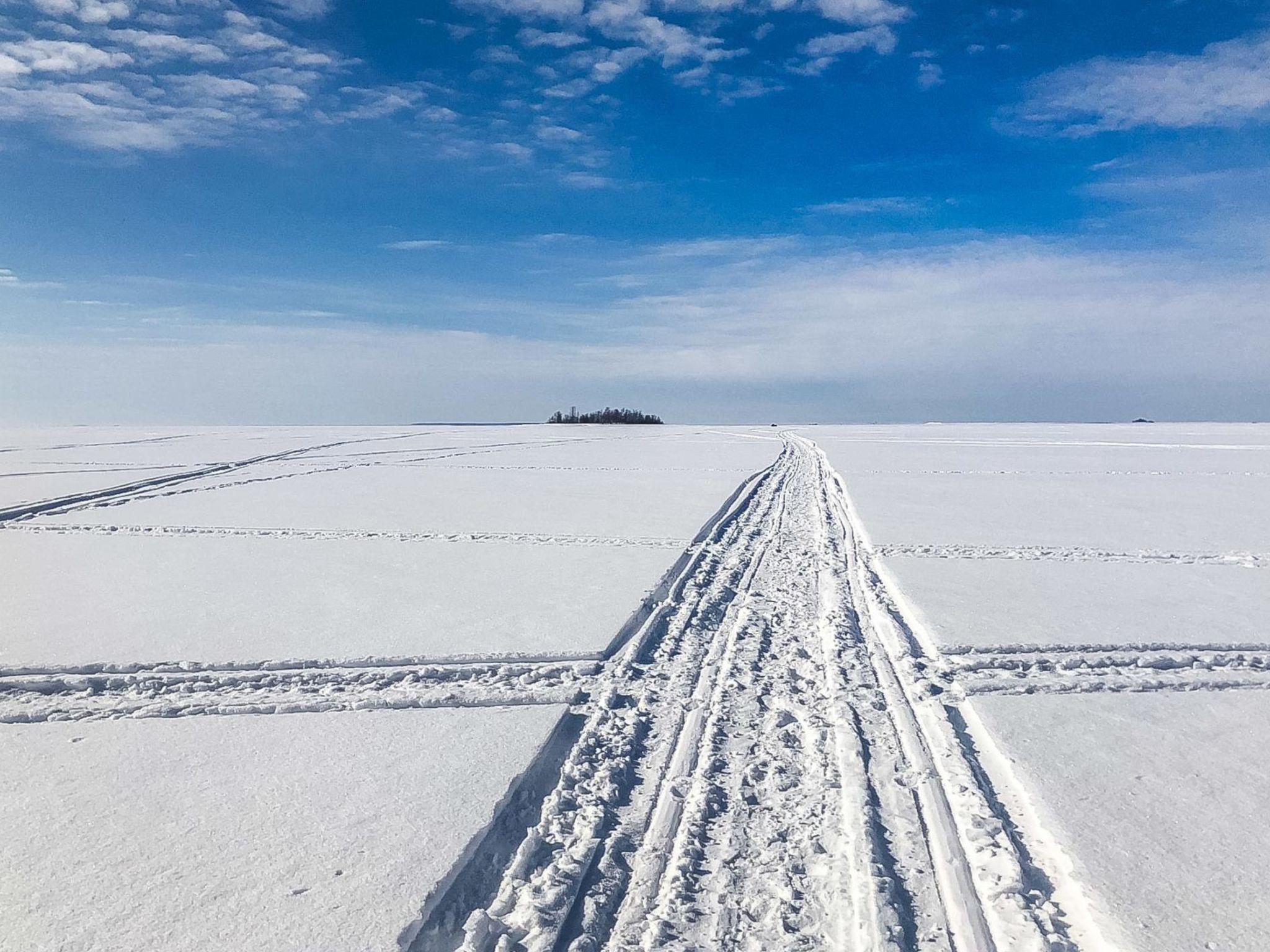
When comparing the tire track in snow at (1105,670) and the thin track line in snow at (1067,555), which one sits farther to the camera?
the thin track line in snow at (1067,555)

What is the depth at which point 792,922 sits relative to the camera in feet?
6.34

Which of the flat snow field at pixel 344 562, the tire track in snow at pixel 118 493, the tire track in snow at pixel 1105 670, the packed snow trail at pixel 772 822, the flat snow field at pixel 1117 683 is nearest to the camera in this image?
the packed snow trail at pixel 772 822

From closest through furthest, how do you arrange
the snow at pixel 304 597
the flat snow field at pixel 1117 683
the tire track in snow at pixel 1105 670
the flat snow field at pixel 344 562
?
1. the flat snow field at pixel 1117 683
2. the tire track in snow at pixel 1105 670
3. the snow at pixel 304 597
4. the flat snow field at pixel 344 562

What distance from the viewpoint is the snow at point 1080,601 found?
4238 mm

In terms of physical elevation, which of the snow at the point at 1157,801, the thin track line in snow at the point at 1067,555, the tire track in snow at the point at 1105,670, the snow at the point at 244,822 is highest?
the thin track line in snow at the point at 1067,555

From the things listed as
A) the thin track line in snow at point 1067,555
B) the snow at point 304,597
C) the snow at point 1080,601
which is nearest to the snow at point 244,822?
the snow at point 304,597

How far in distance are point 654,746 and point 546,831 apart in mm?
658

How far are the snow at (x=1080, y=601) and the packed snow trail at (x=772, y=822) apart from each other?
2.29 feet

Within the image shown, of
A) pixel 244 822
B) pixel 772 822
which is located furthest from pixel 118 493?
pixel 772 822

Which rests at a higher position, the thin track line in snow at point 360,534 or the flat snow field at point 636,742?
the thin track line in snow at point 360,534

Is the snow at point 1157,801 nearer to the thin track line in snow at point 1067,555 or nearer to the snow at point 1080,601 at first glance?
the snow at point 1080,601

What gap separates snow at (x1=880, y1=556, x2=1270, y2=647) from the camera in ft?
13.9

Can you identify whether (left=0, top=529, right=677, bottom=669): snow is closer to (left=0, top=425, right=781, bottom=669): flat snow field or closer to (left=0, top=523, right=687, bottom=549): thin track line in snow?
(left=0, top=425, right=781, bottom=669): flat snow field

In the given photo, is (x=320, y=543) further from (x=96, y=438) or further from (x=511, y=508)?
(x=96, y=438)
